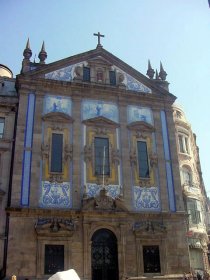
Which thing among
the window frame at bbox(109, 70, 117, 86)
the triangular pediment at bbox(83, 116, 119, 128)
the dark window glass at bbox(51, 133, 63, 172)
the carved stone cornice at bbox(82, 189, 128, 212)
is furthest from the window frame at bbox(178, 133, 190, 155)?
the dark window glass at bbox(51, 133, 63, 172)

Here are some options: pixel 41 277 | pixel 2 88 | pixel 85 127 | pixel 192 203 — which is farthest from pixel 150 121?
pixel 41 277

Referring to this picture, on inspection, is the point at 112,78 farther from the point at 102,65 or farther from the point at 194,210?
the point at 194,210

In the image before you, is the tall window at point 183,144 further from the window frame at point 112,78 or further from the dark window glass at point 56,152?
the dark window glass at point 56,152

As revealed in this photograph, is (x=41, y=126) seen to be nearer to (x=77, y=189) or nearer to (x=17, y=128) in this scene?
(x=17, y=128)

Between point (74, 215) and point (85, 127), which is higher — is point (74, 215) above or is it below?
below

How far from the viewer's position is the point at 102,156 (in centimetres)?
2584

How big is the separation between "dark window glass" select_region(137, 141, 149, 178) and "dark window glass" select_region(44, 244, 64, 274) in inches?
304

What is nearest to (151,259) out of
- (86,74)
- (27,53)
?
(86,74)

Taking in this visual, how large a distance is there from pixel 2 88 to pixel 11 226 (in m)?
10.9

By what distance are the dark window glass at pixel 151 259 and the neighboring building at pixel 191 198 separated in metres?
3.97

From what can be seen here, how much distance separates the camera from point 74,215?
918 inches

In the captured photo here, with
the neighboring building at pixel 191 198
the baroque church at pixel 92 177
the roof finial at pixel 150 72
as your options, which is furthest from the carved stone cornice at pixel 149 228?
the roof finial at pixel 150 72

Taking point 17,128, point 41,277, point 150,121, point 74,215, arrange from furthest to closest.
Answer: point 150,121
point 17,128
point 74,215
point 41,277

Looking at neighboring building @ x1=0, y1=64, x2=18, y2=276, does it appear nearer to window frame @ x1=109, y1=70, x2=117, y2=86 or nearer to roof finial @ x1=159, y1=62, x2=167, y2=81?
window frame @ x1=109, y1=70, x2=117, y2=86
